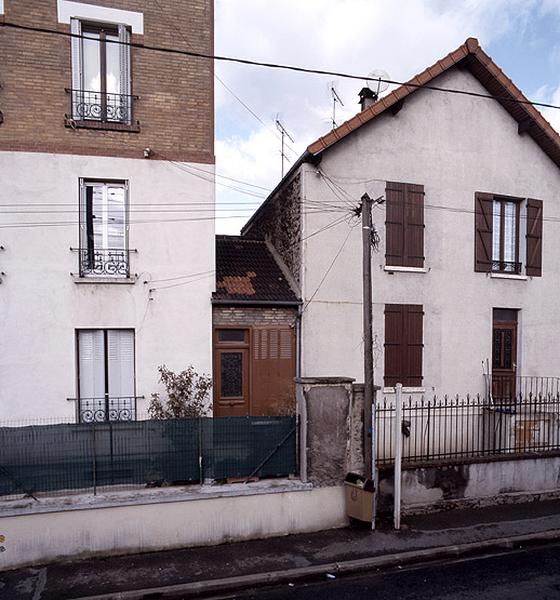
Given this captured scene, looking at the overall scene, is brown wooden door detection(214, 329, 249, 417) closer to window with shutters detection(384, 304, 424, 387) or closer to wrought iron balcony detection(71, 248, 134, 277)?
wrought iron balcony detection(71, 248, 134, 277)

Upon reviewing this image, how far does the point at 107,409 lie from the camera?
876 cm

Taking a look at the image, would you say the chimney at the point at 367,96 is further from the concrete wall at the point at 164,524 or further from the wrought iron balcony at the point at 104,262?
the concrete wall at the point at 164,524

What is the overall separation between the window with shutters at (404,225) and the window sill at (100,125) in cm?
571

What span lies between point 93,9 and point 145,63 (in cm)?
128

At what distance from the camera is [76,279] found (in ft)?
28.1

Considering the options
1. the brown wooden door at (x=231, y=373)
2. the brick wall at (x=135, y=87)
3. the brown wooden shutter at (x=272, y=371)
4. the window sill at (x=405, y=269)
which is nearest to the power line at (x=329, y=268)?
the brown wooden shutter at (x=272, y=371)

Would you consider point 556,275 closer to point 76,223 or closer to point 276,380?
point 276,380

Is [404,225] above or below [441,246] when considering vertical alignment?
above

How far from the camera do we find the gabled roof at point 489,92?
9.87 m

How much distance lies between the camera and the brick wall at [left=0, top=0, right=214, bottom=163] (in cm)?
827

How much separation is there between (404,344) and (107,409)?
662 cm

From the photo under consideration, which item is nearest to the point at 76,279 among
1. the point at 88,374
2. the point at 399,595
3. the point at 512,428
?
the point at 88,374

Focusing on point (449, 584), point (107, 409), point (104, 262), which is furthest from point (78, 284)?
point (449, 584)

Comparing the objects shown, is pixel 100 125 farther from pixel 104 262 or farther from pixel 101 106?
pixel 104 262
